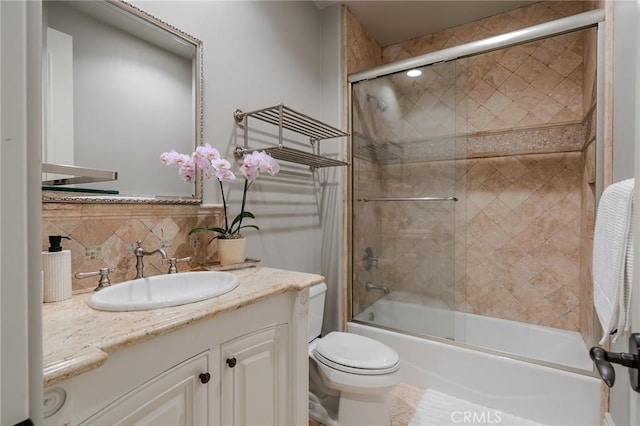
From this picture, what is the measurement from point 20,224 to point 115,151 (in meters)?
0.96

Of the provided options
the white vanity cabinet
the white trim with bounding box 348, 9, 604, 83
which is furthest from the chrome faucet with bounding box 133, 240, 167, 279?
the white trim with bounding box 348, 9, 604, 83

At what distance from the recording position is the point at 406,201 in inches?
84.7

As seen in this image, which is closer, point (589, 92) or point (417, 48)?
point (589, 92)

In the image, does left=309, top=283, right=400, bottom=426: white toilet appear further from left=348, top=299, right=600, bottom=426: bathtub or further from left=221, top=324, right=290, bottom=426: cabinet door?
left=348, top=299, right=600, bottom=426: bathtub

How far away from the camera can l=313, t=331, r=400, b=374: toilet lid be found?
1.40 meters

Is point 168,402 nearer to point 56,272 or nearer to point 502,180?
point 56,272

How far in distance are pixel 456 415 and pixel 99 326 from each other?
1.82m

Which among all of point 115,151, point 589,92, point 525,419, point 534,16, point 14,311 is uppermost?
point 534,16

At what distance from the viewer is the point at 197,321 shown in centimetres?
76

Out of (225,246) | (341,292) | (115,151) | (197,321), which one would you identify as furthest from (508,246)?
(115,151)

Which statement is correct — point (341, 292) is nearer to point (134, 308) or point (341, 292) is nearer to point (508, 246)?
point (508, 246)

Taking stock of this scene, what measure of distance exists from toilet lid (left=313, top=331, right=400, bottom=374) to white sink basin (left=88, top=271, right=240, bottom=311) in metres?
0.70

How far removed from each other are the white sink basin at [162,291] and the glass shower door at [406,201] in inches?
49.6

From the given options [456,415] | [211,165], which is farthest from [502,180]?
[211,165]
